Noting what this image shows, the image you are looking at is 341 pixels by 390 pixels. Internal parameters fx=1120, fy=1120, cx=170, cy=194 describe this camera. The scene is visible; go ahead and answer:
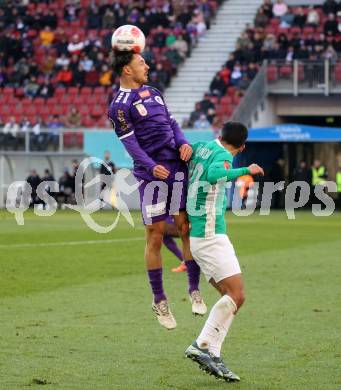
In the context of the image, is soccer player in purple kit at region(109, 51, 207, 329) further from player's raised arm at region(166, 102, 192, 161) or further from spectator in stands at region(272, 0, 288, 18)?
spectator in stands at region(272, 0, 288, 18)

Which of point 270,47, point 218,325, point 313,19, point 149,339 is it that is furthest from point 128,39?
point 313,19

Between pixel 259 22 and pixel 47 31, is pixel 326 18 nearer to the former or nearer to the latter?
pixel 259 22

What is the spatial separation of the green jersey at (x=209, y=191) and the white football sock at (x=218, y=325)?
0.53 meters

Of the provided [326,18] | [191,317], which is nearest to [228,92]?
[326,18]

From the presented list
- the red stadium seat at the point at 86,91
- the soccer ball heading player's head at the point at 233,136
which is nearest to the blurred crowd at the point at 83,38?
the red stadium seat at the point at 86,91

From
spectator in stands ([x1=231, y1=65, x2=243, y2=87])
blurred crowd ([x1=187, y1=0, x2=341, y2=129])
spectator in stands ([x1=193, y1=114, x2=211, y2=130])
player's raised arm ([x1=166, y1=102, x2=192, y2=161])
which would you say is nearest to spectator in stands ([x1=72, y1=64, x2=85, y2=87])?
blurred crowd ([x1=187, y1=0, x2=341, y2=129])

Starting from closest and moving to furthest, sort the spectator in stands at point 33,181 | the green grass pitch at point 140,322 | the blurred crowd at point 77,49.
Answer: the green grass pitch at point 140,322, the spectator in stands at point 33,181, the blurred crowd at point 77,49

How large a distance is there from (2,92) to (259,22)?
33.2 feet

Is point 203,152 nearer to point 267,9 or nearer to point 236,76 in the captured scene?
point 236,76

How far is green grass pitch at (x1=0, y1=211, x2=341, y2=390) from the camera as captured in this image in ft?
27.8

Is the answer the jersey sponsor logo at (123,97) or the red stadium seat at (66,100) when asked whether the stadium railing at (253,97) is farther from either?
the jersey sponsor logo at (123,97)

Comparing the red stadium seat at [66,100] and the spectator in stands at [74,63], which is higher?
the spectator in stands at [74,63]

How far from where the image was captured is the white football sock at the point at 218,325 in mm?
8359

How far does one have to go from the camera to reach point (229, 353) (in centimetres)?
958
